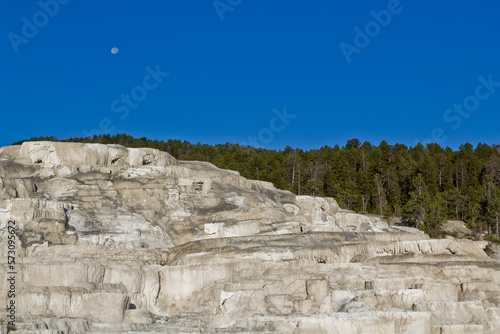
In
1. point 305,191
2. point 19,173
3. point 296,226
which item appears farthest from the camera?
point 305,191

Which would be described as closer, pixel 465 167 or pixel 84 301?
pixel 84 301

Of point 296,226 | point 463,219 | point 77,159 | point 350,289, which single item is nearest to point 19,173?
point 77,159

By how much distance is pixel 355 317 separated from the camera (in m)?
18.5

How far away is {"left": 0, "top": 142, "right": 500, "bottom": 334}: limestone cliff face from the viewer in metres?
21.0

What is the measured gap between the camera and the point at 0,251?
34.7m

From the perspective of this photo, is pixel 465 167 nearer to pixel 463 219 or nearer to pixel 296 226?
pixel 463 219

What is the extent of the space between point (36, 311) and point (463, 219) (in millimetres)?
48161

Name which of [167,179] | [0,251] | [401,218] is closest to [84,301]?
[0,251]

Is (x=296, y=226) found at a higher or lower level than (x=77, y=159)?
lower

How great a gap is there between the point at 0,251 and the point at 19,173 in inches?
464

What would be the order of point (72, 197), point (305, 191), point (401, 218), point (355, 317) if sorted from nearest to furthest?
1. point (355, 317)
2. point (72, 197)
3. point (401, 218)
4. point (305, 191)

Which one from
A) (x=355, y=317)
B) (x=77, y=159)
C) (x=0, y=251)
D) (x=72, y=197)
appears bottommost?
(x=355, y=317)

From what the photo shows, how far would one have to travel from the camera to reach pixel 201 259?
31281mm

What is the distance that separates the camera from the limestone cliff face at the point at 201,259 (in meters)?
21.0
